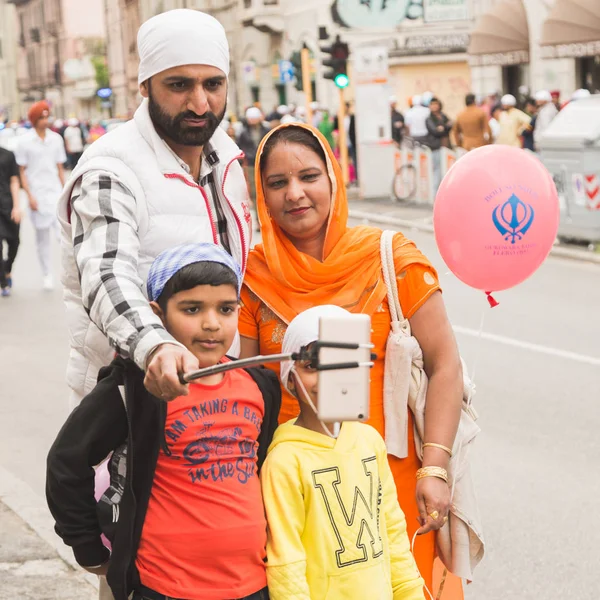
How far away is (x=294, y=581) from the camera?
271 cm

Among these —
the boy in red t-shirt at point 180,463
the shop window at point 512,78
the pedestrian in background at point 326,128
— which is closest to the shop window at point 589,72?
the shop window at point 512,78

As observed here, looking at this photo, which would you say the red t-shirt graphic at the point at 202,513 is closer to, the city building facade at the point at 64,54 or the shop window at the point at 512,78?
the shop window at the point at 512,78

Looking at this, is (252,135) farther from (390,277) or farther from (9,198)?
(390,277)

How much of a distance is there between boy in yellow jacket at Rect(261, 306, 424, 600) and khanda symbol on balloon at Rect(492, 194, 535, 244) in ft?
3.01

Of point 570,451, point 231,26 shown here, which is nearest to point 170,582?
point 570,451

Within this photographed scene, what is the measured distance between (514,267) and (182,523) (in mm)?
1454

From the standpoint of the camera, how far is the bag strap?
3166mm

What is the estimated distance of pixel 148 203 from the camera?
293 centimetres

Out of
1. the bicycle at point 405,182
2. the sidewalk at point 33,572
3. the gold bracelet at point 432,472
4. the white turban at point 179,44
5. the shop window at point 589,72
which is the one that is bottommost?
the sidewalk at point 33,572

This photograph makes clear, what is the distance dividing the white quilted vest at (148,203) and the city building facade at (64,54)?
78.6 meters

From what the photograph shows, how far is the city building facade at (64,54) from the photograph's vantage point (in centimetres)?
8419

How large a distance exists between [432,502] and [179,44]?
1317 mm

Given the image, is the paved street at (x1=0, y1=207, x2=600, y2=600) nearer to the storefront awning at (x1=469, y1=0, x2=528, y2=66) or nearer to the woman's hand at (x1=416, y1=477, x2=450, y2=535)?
the woman's hand at (x1=416, y1=477, x2=450, y2=535)

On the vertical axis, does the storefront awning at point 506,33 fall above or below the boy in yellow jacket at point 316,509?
above
